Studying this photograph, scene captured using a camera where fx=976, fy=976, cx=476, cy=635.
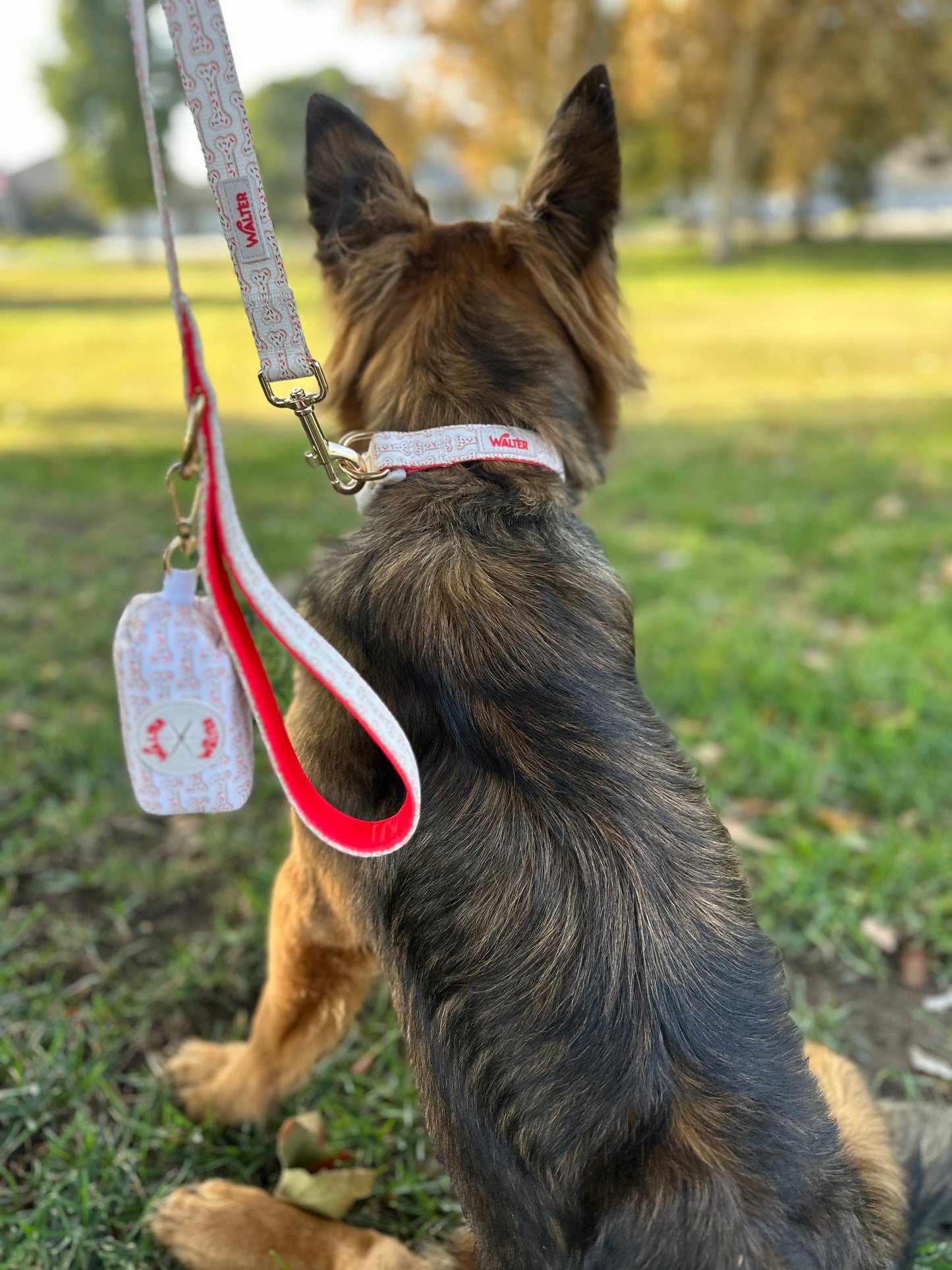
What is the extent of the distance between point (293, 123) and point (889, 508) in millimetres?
57474

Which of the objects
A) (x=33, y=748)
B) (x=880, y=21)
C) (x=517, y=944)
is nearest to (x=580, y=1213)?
(x=517, y=944)

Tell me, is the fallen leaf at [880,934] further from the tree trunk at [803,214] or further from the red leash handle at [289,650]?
the tree trunk at [803,214]

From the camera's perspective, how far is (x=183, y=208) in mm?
64062

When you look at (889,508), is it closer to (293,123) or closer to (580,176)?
(580,176)

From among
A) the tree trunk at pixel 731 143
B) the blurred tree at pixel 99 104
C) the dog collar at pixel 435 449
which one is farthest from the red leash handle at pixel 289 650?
the blurred tree at pixel 99 104

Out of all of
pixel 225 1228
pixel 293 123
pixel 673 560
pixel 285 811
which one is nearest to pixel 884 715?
pixel 673 560

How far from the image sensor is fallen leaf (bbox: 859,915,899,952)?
9.80 ft

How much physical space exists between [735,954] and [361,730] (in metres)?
0.75

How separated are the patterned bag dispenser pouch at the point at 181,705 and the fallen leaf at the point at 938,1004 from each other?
2174 millimetres

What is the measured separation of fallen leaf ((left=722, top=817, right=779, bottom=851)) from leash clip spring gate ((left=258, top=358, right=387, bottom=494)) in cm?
205

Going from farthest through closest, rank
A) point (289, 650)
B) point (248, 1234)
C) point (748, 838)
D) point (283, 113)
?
1. point (283, 113)
2. point (748, 838)
3. point (248, 1234)
4. point (289, 650)

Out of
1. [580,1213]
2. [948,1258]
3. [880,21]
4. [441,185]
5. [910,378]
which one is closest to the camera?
[580,1213]

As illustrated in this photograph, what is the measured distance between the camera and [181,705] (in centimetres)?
167

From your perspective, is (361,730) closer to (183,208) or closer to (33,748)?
(33,748)
